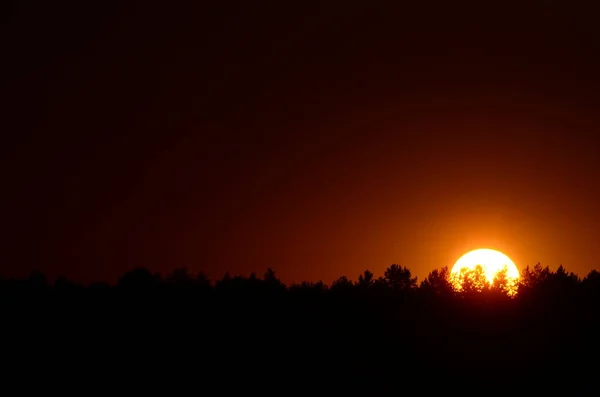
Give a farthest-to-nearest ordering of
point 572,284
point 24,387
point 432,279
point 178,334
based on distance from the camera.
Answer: point 432,279 → point 572,284 → point 178,334 → point 24,387

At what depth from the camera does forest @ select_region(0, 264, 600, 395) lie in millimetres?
81625

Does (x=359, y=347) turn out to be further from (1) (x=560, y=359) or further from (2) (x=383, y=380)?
(1) (x=560, y=359)

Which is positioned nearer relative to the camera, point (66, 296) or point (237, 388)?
point (237, 388)

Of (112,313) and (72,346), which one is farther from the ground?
(112,313)

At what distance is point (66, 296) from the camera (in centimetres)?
9819

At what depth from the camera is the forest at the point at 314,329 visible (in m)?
81.6

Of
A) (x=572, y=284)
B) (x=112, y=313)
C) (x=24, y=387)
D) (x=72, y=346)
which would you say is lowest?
(x=24, y=387)

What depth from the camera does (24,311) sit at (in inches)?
3691

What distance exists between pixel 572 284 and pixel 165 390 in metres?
43.8

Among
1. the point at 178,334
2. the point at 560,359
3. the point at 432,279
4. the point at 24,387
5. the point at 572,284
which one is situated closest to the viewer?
the point at 24,387

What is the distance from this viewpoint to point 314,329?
90.2 metres

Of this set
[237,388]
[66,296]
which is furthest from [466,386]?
[66,296]

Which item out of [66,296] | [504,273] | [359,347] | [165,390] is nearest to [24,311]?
[66,296]

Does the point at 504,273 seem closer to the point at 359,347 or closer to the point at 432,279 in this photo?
the point at 432,279
